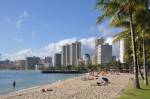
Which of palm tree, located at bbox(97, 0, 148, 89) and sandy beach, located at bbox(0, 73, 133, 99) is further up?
palm tree, located at bbox(97, 0, 148, 89)

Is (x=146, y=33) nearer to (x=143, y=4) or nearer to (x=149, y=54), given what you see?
(x=143, y=4)

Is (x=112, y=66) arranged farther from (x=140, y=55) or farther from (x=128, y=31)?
(x=128, y=31)

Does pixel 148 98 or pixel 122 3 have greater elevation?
pixel 122 3

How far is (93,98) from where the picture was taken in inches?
947

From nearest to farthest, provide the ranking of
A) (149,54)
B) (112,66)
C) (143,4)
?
(143,4) < (149,54) < (112,66)

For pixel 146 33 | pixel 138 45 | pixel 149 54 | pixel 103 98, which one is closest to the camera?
pixel 103 98

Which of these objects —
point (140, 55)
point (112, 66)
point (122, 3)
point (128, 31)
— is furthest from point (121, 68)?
point (122, 3)

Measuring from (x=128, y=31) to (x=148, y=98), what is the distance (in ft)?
57.0

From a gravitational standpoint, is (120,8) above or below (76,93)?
above

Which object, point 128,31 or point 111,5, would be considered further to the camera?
point 128,31

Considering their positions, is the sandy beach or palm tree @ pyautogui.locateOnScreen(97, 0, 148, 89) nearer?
the sandy beach

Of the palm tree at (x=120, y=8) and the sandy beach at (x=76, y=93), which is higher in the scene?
the palm tree at (x=120, y=8)

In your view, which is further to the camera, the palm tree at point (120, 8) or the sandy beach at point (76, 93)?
the palm tree at point (120, 8)

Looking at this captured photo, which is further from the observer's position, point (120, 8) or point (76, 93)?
point (76, 93)
